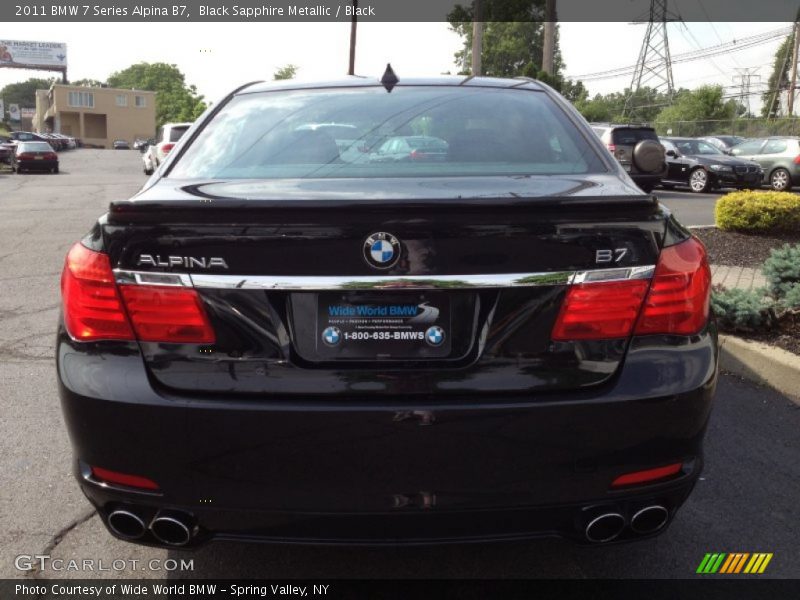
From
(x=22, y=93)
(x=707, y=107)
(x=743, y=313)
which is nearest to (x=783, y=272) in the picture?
(x=743, y=313)

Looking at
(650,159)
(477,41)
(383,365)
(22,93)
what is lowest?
(22,93)

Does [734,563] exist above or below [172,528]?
below

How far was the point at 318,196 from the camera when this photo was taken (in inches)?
91.8

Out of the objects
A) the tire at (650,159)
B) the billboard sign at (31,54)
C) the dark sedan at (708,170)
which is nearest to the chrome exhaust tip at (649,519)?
the tire at (650,159)

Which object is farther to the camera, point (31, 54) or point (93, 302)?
point (31, 54)

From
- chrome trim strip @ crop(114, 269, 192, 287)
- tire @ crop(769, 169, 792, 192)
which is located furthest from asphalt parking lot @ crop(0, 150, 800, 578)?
tire @ crop(769, 169, 792, 192)

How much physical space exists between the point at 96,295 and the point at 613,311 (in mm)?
1441

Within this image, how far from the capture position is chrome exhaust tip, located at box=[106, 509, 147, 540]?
7.70ft

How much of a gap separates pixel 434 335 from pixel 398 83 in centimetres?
176

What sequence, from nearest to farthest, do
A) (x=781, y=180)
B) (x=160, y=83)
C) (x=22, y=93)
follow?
1. (x=781, y=180)
2. (x=160, y=83)
3. (x=22, y=93)

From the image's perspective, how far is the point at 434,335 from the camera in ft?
7.34

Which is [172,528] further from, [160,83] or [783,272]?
[160,83]

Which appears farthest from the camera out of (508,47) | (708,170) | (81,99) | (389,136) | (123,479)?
(81,99)

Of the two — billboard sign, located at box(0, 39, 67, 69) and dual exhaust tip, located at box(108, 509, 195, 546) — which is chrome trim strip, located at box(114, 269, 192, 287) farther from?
billboard sign, located at box(0, 39, 67, 69)
